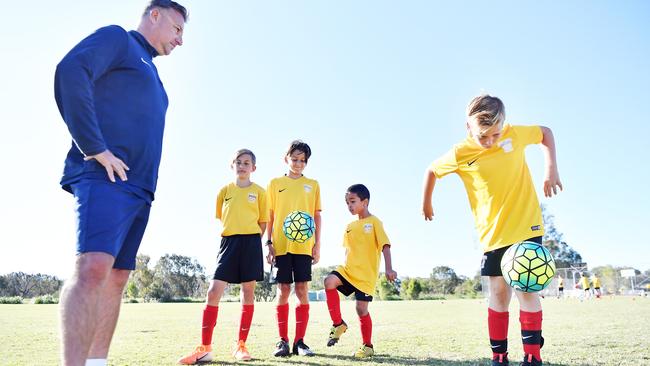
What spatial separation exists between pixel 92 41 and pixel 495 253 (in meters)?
3.39

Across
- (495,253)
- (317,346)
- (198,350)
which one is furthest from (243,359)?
(495,253)

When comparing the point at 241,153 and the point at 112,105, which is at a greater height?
the point at 241,153

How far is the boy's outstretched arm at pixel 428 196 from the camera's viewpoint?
4570mm

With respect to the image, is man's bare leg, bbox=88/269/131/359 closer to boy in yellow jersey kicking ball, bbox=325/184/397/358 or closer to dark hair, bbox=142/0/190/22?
dark hair, bbox=142/0/190/22

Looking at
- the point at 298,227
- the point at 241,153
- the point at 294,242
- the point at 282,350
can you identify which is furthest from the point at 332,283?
the point at 241,153

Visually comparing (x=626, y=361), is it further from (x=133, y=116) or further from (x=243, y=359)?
(x=133, y=116)

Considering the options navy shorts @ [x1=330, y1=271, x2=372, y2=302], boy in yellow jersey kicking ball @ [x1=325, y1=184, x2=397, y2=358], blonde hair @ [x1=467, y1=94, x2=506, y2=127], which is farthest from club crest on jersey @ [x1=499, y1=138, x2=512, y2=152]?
navy shorts @ [x1=330, y1=271, x2=372, y2=302]

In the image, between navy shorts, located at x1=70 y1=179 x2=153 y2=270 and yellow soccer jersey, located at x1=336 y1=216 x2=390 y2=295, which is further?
yellow soccer jersey, located at x1=336 y1=216 x2=390 y2=295

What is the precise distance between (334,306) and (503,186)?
2897mm

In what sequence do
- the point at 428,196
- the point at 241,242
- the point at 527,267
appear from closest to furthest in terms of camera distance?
the point at 527,267 → the point at 428,196 → the point at 241,242

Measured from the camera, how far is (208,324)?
5379 millimetres

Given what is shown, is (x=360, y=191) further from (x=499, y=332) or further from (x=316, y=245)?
(x=499, y=332)

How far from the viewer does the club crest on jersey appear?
4.20 meters

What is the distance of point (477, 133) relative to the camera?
4.17 metres
